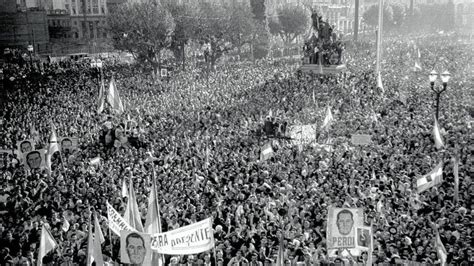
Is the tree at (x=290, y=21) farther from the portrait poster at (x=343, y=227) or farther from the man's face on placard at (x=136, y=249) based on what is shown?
the man's face on placard at (x=136, y=249)

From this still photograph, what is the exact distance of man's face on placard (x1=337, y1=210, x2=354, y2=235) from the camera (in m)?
12.2

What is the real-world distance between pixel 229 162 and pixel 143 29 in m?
30.2

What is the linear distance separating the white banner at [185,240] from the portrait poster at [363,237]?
332 centimetres

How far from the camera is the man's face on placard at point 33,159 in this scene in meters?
19.3

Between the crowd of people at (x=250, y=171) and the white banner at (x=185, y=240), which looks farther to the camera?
the crowd of people at (x=250, y=171)

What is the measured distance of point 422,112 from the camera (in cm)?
2762

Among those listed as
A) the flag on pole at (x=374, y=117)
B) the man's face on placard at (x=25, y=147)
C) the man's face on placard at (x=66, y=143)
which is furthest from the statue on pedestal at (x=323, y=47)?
the man's face on placard at (x=25, y=147)

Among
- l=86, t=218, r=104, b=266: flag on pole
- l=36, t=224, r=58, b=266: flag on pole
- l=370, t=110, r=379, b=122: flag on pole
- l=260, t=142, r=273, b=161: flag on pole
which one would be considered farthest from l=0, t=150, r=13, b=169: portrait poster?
l=370, t=110, r=379, b=122: flag on pole

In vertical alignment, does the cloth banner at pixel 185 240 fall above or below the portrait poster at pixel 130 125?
above

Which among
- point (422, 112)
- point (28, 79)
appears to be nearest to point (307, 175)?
point (422, 112)

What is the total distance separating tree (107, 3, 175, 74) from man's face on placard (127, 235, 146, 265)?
125 ft

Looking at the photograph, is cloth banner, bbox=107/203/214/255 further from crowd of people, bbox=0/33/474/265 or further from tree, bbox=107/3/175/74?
tree, bbox=107/3/175/74

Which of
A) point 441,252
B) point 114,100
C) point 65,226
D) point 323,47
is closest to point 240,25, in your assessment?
point 323,47

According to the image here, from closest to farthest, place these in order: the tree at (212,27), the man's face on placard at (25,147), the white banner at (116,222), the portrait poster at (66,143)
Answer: the white banner at (116,222) < the man's face on placard at (25,147) < the portrait poster at (66,143) < the tree at (212,27)
